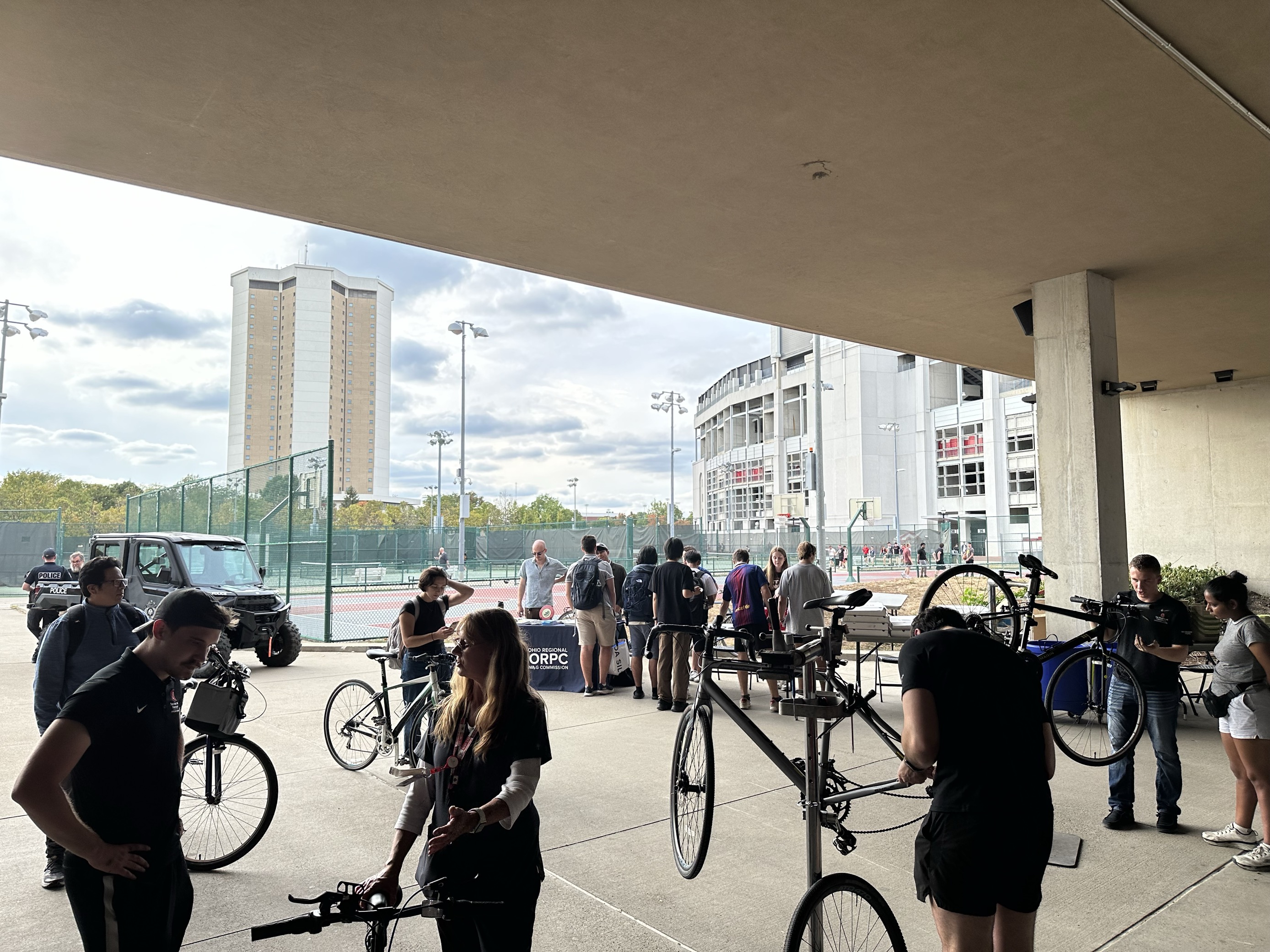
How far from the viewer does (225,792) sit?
19.5ft

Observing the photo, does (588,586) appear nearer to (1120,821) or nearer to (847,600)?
(1120,821)

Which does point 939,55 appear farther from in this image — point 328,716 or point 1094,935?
point 328,716

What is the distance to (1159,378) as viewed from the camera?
55.2 feet

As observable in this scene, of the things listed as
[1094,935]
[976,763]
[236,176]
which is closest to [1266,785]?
[1094,935]

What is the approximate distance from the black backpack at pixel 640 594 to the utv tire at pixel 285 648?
643 cm

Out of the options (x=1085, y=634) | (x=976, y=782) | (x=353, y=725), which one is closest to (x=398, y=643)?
(x=353, y=725)

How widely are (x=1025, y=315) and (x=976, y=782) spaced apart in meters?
9.73

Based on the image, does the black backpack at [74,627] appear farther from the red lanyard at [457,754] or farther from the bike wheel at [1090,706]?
the bike wheel at [1090,706]

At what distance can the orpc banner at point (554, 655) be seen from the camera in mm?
12016

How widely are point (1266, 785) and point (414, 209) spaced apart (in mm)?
8025

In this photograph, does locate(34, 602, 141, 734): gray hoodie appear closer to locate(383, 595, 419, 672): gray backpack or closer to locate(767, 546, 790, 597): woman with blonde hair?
locate(383, 595, 419, 672): gray backpack

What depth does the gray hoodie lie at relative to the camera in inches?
201

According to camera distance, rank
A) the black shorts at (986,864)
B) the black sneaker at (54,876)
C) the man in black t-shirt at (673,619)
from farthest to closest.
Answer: the man in black t-shirt at (673,619)
the black sneaker at (54,876)
the black shorts at (986,864)

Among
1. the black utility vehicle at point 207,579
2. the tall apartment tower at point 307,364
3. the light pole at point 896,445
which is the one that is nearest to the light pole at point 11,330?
the black utility vehicle at point 207,579
